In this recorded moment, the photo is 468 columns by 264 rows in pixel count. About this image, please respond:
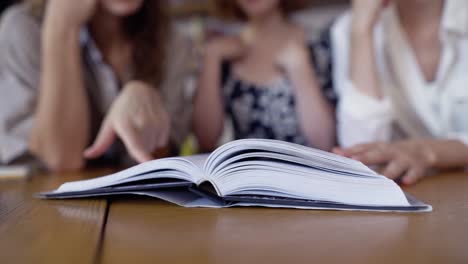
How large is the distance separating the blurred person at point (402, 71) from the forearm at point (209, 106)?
Result: 1.09 feet

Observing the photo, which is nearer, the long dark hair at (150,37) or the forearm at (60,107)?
the forearm at (60,107)

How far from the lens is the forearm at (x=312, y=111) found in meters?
1.35

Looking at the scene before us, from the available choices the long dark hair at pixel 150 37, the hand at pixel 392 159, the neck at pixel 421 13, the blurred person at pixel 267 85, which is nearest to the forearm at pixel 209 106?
the blurred person at pixel 267 85

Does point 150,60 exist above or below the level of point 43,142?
above

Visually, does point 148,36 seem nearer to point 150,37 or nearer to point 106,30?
point 150,37

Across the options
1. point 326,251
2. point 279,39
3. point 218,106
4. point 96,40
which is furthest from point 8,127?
point 326,251

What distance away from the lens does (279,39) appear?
143 cm

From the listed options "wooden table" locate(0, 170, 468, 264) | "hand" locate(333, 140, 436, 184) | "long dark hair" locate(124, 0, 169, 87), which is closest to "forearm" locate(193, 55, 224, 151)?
"long dark hair" locate(124, 0, 169, 87)

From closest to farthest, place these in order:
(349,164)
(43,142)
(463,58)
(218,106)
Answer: (349,164)
(43,142)
(463,58)
(218,106)

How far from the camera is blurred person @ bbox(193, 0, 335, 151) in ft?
4.46

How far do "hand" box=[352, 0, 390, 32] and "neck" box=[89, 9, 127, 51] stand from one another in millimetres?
608

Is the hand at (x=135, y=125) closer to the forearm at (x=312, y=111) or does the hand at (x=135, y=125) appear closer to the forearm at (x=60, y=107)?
the forearm at (x=60, y=107)

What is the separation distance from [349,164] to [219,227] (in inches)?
6.8

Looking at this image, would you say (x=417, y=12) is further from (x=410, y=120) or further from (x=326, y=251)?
(x=326, y=251)
